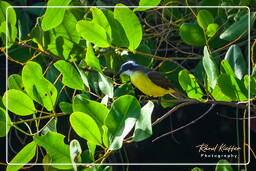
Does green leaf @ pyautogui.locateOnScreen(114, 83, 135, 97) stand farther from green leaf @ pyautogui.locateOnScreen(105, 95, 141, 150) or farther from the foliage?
green leaf @ pyautogui.locateOnScreen(105, 95, 141, 150)

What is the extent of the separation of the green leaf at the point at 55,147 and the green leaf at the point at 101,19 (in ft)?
0.64

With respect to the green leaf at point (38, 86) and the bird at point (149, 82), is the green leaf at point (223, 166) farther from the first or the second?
the green leaf at point (38, 86)

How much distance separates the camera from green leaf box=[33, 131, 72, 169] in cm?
91

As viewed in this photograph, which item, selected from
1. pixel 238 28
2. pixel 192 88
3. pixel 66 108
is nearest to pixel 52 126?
pixel 66 108

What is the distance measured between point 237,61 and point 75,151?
32 cm

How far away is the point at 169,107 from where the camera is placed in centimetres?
106

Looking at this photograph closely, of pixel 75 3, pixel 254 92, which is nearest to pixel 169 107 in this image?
pixel 254 92

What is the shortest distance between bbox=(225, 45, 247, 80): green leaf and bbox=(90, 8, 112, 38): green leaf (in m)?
0.21

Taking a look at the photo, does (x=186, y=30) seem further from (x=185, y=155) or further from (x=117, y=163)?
(x=117, y=163)

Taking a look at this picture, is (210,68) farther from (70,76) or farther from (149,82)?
(70,76)

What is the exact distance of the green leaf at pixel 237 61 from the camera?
37.6 inches

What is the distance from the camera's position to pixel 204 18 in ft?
3.23

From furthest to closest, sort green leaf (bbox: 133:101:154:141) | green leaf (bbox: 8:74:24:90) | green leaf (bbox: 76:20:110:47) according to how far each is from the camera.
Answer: green leaf (bbox: 8:74:24:90) < green leaf (bbox: 76:20:110:47) < green leaf (bbox: 133:101:154:141)

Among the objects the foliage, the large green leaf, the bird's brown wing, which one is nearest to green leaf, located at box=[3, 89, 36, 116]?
the foliage
